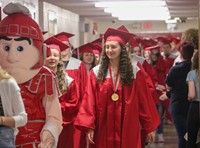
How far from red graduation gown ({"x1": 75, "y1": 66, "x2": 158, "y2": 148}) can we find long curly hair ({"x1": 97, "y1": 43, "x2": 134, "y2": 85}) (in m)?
0.04

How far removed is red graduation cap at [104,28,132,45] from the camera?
14.7 feet

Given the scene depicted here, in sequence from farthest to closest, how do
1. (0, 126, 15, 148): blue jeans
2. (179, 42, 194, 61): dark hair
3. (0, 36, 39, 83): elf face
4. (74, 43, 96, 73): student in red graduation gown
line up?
(74, 43, 96, 73): student in red graduation gown < (179, 42, 194, 61): dark hair < (0, 36, 39, 83): elf face < (0, 126, 15, 148): blue jeans

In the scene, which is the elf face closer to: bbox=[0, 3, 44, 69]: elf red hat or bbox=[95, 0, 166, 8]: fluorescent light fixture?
bbox=[0, 3, 44, 69]: elf red hat

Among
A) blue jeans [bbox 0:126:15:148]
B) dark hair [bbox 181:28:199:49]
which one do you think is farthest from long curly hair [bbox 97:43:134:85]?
dark hair [bbox 181:28:199:49]

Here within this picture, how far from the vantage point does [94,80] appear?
4.39 metres

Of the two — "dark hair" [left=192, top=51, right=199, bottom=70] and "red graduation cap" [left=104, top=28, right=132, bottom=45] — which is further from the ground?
"red graduation cap" [left=104, top=28, right=132, bottom=45]

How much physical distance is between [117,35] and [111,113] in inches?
28.7

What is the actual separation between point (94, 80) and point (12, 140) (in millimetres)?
1760

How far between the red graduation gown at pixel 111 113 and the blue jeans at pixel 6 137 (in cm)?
161

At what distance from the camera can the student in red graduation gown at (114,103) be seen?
4.31 metres

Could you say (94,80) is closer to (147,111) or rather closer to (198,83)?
(147,111)

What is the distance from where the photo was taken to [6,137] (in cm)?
266

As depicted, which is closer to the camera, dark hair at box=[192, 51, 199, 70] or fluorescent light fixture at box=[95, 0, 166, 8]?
dark hair at box=[192, 51, 199, 70]

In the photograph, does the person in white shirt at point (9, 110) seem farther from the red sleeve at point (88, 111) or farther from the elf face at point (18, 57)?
the red sleeve at point (88, 111)
